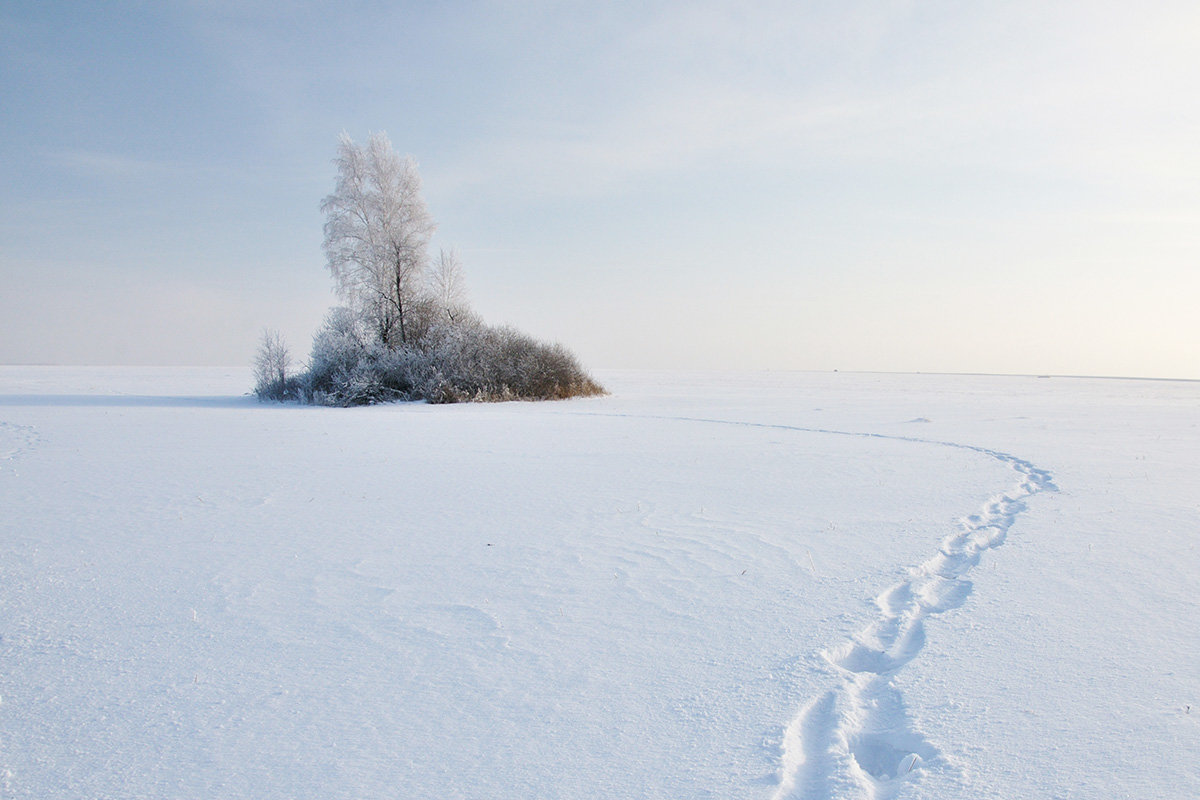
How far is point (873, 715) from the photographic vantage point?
2320mm

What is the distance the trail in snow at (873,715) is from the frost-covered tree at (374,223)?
20699 mm

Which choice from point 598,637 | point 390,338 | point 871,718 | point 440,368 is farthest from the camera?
point 390,338

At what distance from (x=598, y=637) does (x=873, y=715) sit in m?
1.12

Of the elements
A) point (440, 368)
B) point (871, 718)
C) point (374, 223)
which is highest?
point (374, 223)

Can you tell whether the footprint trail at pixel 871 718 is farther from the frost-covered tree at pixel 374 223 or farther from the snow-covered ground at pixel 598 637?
the frost-covered tree at pixel 374 223

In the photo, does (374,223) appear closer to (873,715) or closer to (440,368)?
(440,368)

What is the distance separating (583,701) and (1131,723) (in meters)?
1.78

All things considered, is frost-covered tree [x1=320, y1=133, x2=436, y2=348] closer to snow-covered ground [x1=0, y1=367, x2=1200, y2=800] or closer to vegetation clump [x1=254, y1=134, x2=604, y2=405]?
vegetation clump [x1=254, y1=134, x2=604, y2=405]

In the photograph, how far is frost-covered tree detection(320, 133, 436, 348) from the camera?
21812 millimetres

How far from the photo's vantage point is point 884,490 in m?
6.37

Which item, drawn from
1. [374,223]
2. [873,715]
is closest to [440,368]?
[374,223]

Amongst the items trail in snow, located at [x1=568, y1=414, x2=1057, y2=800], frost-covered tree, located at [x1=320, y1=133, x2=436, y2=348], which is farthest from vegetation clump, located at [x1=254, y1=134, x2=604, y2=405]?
trail in snow, located at [x1=568, y1=414, x2=1057, y2=800]

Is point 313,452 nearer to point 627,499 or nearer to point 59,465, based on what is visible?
point 59,465

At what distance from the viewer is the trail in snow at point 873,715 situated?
1969 mm
